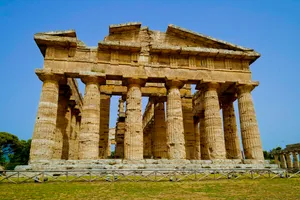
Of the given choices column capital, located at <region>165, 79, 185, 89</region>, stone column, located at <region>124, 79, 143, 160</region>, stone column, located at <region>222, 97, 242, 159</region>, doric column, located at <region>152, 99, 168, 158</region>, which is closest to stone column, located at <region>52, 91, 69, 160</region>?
stone column, located at <region>124, 79, 143, 160</region>

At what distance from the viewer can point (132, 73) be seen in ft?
60.4

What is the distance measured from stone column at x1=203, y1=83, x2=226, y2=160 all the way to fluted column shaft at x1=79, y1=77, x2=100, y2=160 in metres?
8.67

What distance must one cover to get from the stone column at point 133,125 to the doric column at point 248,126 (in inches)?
338

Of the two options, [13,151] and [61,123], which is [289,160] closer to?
[61,123]

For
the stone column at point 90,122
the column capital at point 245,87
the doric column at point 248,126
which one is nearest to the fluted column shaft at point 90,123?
the stone column at point 90,122

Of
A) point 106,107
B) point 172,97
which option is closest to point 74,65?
point 106,107

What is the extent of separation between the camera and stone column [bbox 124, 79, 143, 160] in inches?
652

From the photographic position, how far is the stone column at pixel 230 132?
21156 mm

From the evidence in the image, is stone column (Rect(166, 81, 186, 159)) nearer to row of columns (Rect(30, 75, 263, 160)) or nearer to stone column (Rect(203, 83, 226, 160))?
row of columns (Rect(30, 75, 263, 160))

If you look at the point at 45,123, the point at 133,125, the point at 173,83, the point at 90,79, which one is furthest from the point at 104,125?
the point at 173,83

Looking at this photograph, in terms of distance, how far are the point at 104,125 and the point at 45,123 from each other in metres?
6.39

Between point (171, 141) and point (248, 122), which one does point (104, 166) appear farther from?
point (248, 122)

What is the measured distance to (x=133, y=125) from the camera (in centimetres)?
1727

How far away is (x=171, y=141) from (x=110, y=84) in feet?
31.1
